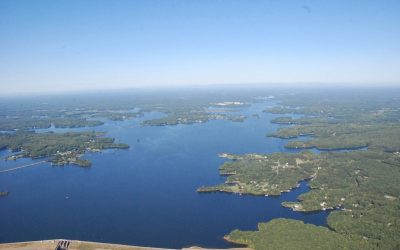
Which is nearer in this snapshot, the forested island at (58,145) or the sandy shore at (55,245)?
the sandy shore at (55,245)

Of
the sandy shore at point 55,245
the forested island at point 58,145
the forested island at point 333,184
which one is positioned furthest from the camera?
the forested island at point 58,145

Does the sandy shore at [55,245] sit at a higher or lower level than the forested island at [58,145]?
lower

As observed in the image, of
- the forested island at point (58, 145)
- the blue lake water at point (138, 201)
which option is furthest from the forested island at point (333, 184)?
the forested island at point (58, 145)

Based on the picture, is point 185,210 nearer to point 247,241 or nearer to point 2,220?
point 247,241

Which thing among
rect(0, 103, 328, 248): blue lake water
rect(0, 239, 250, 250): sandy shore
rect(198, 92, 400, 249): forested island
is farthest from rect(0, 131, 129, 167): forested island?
rect(0, 239, 250, 250): sandy shore

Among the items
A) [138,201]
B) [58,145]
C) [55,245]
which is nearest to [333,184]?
[138,201]

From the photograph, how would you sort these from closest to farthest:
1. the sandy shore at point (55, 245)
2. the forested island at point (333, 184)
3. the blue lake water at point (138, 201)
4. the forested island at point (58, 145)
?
the sandy shore at point (55, 245) → the forested island at point (333, 184) → the blue lake water at point (138, 201) → the forested island at point (58, 145)

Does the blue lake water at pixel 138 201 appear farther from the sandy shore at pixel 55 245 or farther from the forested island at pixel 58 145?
the forested island at pixel 58 145
